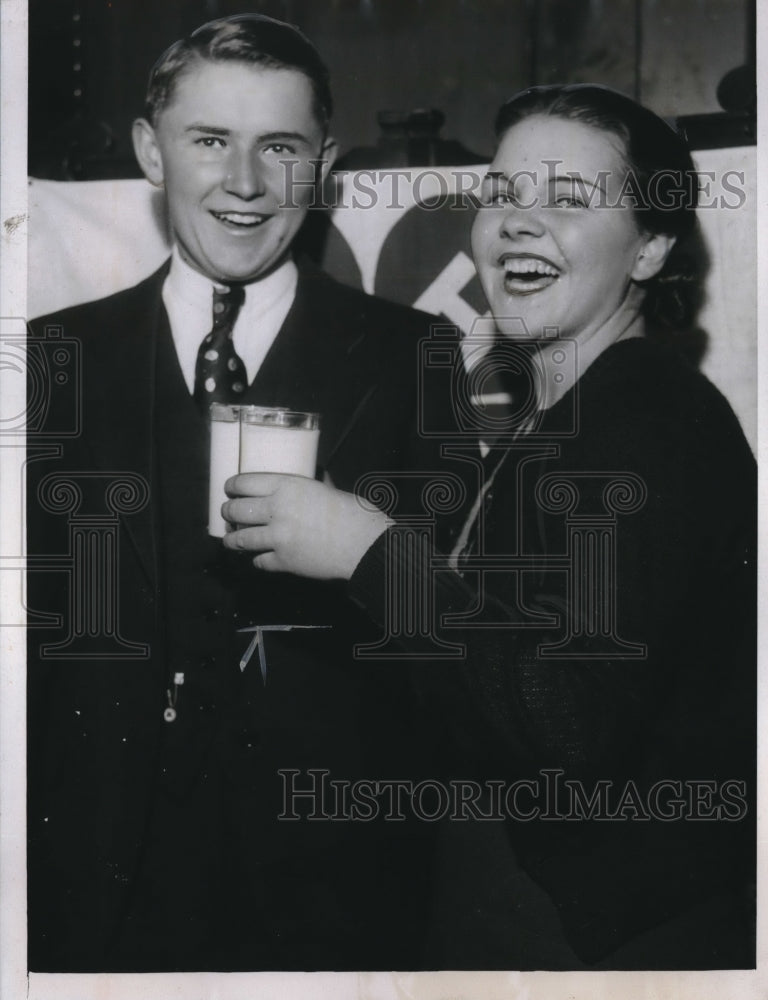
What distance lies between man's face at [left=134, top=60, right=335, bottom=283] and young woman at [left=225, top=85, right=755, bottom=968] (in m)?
0.35

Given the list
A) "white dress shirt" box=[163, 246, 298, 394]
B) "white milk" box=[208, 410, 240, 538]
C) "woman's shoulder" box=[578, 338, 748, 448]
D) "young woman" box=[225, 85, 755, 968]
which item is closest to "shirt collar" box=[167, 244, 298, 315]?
"white dress shirt" box=[163, 246, 298, 394]

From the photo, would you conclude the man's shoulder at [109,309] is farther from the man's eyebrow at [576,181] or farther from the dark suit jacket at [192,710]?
the man's eyebrow at [576,181]

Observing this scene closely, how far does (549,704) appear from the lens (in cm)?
182

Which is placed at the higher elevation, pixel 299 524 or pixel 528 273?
pixel 528 273

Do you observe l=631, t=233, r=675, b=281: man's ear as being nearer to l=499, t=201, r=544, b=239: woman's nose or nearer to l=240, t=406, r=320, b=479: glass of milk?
l=499, t=201, r=544, b=239: woman's nose

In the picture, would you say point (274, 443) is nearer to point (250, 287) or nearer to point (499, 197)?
point (250, 287)

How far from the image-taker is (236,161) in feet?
6.21

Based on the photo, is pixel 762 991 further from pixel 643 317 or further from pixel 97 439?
pixel 97 439

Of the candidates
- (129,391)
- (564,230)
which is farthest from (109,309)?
(564,230)

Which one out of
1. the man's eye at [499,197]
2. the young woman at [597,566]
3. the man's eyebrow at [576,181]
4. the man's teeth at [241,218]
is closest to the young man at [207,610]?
the man's teeth at [241,218]

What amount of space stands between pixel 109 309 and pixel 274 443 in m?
0.43

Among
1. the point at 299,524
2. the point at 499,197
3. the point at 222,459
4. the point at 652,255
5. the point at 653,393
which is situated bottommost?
the point at 299,524

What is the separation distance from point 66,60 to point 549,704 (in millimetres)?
1499

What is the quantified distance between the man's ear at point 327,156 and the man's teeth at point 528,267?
0.37 meters
